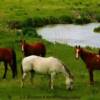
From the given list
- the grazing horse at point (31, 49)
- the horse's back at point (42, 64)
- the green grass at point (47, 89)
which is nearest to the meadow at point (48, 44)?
the green grass at point (47, 89)

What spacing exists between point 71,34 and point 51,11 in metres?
11.2

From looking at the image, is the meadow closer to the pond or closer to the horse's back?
the horse's back

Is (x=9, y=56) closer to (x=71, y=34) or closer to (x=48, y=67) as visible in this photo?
(x=48, y=67)

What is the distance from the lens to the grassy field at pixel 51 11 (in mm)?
59812

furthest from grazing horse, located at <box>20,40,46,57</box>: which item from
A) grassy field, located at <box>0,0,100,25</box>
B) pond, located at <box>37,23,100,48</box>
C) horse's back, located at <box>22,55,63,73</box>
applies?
grassy field, located at <box>0,0,100,25</box>

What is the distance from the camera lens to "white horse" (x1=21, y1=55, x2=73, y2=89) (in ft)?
68.6

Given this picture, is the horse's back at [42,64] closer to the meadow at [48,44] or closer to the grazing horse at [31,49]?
the meadow at [48,44]

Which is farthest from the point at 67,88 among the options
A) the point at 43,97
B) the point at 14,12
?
the point at 14,12

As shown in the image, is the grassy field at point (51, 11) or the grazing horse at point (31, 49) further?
the grassy field at point (51, 11)

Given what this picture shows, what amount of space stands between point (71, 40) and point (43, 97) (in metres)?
28.5

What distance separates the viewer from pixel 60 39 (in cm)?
4881

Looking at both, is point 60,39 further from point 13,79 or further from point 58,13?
point 13,79

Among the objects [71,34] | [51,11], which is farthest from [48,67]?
[51,11]

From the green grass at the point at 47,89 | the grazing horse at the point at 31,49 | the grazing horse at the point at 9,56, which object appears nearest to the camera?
the green grass at the point at 47,89
